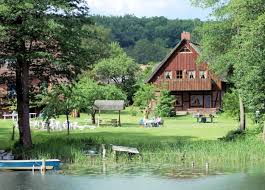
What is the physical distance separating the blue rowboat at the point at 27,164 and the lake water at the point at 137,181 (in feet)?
1.62

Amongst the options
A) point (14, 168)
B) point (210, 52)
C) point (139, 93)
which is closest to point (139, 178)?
point (14, 168)

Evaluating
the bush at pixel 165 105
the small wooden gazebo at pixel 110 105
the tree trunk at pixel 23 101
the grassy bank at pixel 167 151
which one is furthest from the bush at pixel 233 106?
the tree trunk at pixel 23 101

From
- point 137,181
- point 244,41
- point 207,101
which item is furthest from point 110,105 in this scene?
point 137,181

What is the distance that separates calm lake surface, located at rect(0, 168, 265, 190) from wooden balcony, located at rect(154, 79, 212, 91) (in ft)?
151

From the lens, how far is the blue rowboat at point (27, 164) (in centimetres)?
3119

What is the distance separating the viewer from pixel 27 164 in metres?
31.4

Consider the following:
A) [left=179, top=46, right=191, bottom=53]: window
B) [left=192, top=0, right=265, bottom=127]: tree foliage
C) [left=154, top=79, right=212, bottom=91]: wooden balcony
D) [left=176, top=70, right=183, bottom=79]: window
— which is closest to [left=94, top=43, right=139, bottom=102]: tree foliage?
[left=176, top=70, right=183, bottom=79]: window

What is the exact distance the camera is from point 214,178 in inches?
1139

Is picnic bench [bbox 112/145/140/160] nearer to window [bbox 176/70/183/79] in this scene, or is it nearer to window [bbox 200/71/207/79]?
window [bbox 200/71/207/79]

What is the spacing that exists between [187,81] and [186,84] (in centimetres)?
45

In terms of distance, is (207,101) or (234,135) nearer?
(234,135)

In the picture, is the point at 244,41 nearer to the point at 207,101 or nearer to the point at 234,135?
the point at 234,135

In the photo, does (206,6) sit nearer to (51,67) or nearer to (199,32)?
(199,32)

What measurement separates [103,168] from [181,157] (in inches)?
169
